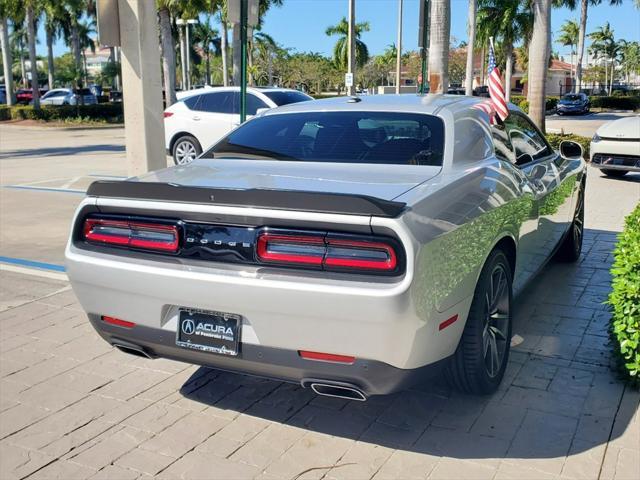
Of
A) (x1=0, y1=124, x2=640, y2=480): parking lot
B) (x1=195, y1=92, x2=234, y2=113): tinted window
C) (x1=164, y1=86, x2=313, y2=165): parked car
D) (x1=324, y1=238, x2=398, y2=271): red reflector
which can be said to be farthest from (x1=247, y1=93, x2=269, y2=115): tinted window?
(x1=324, y1=238, x2=398, y2=271): red reflector

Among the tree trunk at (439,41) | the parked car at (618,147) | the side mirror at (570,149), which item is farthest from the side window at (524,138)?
the tree trunk at (439,41)

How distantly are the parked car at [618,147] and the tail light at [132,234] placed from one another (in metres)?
10.6

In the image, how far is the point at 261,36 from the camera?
58.7m

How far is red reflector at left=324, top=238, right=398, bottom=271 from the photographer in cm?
286

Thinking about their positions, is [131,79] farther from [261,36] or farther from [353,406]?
[261,36]

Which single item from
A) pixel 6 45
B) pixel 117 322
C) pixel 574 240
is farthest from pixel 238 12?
pixel 6 45

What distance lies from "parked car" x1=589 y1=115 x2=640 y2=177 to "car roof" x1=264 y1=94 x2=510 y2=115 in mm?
8179

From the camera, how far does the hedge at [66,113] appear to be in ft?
114

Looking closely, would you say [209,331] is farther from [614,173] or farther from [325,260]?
[614,173]

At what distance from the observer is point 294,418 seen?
3.72 meters

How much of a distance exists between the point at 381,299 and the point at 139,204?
129cm

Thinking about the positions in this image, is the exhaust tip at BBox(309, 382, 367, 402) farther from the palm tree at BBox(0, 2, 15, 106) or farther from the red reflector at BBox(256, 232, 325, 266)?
the palm tree at BBox(0, 2, 15, 106)

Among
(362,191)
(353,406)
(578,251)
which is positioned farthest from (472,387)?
(578,251)

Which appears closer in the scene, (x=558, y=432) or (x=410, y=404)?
(x=558, y=432)
